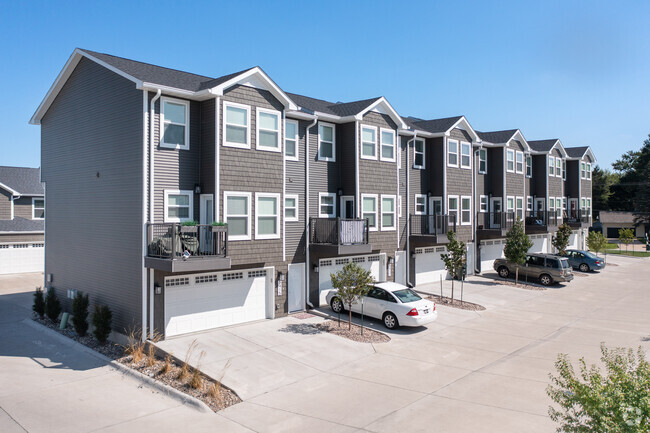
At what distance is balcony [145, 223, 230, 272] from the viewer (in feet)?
44.6

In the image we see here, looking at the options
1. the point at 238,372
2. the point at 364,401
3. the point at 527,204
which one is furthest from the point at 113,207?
the point at 527,204

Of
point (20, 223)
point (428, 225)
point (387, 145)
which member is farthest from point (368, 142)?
point (20, 223)

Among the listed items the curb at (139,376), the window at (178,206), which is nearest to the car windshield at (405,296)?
the window at (178,206)

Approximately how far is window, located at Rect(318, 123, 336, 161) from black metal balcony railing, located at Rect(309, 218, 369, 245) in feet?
10.1

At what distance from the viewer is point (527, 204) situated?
1395 inches

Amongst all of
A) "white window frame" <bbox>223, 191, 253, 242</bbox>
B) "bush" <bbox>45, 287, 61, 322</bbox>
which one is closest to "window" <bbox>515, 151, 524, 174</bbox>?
Result: "white window frame" <bbox>223, 191, 253, 242</bbox>

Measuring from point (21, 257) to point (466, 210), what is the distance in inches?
1119

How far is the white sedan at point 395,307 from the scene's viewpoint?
1623 cm

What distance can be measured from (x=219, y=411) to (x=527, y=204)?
103 feet

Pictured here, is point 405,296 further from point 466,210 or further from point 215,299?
point 466,210

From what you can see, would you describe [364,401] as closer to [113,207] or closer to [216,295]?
[216,295]

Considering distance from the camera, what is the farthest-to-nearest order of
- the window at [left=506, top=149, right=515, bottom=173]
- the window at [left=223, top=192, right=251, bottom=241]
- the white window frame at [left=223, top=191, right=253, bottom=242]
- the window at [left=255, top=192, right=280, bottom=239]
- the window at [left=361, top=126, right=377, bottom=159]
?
1. the window at [left=506, top=149, right=515, bottom=173]
2. the window at [left=361, top=126, right=377, bottom=159]
3. the window at [left=255, top=192, right=280, bottom=239]
4. the window at [left=223, top=192, right=251, bottom=241]
5. the white window frame at [left=223, top=191, right=253, bottom=242]

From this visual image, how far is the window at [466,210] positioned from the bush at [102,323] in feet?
63.9

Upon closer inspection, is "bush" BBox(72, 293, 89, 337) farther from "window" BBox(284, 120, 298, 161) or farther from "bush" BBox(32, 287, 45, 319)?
"window" BBox(284, 120, 298, 161)
